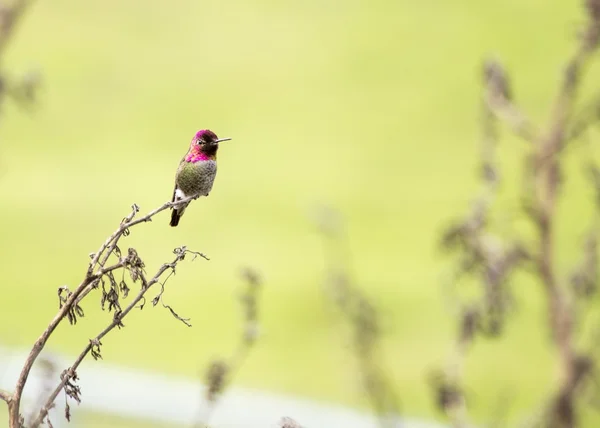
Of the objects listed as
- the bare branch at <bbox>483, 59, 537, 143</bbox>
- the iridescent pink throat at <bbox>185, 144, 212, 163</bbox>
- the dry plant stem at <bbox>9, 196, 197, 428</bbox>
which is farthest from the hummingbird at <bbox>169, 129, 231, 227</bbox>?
the bare branch at <bbox>483, 59, 537, 143</bbox>

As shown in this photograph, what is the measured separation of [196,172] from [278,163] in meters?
11.7

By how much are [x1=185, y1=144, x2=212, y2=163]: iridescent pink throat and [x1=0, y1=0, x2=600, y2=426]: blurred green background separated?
5954 mm

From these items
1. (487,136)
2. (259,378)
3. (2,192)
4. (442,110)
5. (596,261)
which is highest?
(442,110)

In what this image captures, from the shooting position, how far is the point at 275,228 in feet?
41.6

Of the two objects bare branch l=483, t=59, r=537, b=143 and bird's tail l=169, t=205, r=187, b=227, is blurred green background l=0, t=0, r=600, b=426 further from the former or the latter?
bird's tail l=169, t=205, r=187, b=227

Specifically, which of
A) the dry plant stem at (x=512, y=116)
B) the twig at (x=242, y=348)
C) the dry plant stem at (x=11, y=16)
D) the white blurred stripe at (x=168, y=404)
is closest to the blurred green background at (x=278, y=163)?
the white blurred stripe at (x=168, y=404)

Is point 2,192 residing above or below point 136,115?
below

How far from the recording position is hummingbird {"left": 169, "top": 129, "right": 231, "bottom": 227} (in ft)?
7.66

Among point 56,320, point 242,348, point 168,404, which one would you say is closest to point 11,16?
point 242,348

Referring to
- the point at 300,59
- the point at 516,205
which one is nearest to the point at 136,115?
the point at 300,59

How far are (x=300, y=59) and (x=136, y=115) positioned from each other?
307 centimetres

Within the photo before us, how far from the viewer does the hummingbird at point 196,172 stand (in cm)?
233

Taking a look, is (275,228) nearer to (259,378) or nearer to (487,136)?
(259,378)

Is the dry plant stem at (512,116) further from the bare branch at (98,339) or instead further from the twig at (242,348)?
the bare branch at (98,339)
